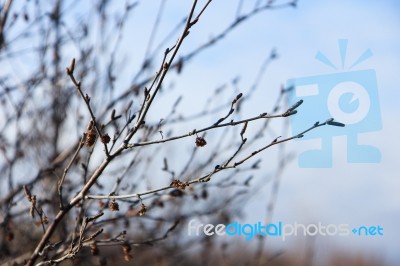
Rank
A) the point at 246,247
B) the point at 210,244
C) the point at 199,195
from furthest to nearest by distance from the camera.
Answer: the point at 246,247 < the point at 210,244 < the point at 199,195

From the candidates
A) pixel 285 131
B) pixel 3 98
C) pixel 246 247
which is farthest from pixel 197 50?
pixel 246 247

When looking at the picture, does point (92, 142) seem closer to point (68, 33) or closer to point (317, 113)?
point (317, 113)

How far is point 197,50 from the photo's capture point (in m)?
3.53

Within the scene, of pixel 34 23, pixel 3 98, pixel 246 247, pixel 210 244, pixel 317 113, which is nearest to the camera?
pixel 317 113

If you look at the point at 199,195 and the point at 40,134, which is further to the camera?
the point at 40,134

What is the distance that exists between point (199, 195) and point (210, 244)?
67.2 inches

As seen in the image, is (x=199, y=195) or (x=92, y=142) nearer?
(x=92, y=142)

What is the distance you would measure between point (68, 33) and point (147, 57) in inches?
39.6

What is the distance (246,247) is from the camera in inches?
214

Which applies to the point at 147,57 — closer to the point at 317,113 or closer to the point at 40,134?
the point at 317,113

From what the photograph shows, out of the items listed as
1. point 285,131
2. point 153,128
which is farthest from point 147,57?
point 285,131

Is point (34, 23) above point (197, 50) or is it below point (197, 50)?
above

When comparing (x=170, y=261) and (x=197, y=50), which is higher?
(x=197, y=50)

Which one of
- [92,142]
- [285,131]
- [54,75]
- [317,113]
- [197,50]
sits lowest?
[92,142]
